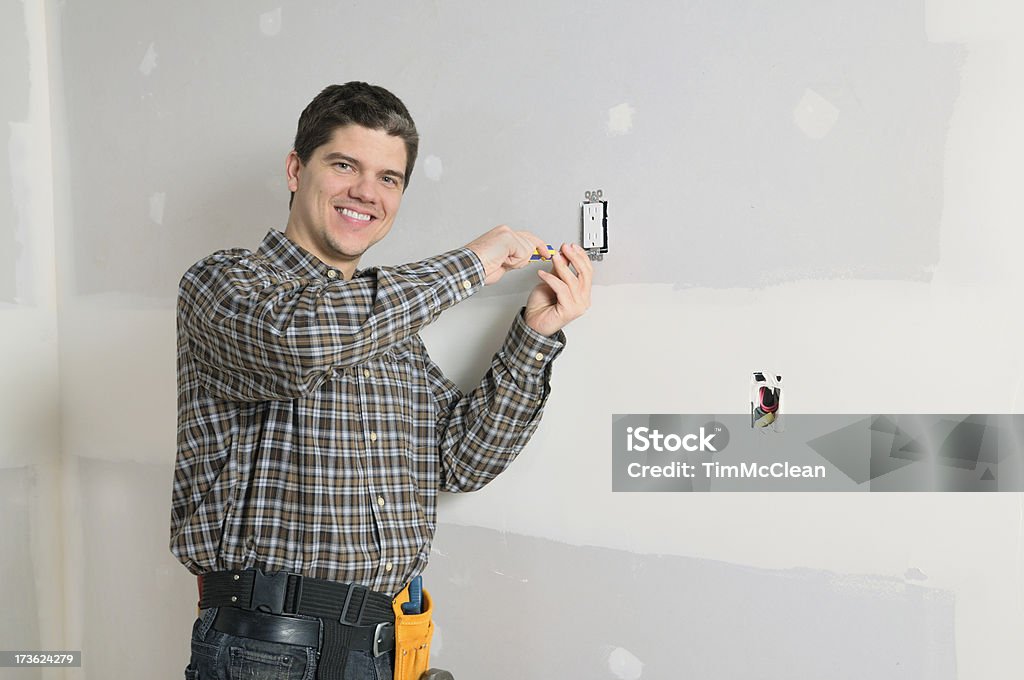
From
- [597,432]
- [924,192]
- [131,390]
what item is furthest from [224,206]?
[924,192]

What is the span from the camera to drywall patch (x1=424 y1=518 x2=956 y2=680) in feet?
5.56

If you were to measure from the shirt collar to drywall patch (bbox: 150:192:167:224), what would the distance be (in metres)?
0.71

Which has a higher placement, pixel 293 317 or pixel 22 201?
pixel 22 201

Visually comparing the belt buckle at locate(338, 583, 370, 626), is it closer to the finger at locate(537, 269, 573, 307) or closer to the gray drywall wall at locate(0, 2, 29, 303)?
the finger at locate(537, 269, 573, 307)

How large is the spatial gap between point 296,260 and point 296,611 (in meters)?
0.60

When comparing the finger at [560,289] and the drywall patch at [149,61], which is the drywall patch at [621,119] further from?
the drywall patch at [149,61]

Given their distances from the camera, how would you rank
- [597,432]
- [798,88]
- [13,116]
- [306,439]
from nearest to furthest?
[306,439]
[798,88]
[597,432]
[13,116]

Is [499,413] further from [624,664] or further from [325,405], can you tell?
[624,664]

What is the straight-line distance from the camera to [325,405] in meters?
1.61

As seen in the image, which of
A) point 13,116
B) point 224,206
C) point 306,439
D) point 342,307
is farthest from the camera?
point 13,116

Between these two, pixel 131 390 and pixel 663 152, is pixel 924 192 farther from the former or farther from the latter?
pixel 131 390

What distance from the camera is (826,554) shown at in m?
1.73

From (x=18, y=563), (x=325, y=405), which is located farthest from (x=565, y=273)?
(x=18, y=563)

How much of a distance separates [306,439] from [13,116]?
1.36 m
